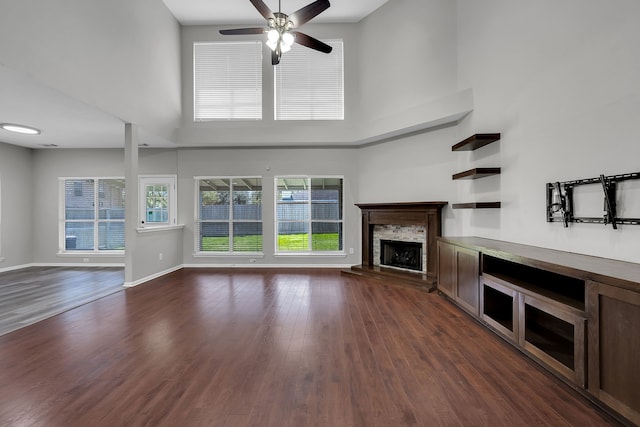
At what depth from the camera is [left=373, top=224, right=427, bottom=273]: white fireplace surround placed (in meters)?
5.16

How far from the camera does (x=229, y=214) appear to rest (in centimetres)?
642

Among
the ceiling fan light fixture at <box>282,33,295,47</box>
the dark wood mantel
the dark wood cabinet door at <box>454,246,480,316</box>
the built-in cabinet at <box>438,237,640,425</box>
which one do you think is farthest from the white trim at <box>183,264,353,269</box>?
A: the ceiling fan light fixture at <box>282,33,295,47</box>

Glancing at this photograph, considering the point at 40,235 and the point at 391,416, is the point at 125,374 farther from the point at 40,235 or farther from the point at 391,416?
the point at 40,235

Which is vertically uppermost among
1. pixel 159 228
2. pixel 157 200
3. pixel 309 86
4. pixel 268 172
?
pixel 309 86

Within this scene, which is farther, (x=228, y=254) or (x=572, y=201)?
(x=228, y=254)

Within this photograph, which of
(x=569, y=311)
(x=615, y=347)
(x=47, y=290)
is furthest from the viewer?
(x=47, y=290)

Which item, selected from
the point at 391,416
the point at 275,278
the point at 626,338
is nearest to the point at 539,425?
the point at 626,338

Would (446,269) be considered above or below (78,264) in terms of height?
above

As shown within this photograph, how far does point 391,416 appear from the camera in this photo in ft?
5.54

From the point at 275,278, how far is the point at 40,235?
573cm

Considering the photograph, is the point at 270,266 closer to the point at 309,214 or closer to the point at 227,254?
the point at 227,254

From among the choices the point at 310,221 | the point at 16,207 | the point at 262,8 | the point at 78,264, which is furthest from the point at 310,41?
the point at 16,207

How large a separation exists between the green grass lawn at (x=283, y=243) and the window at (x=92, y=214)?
2208 millimetres

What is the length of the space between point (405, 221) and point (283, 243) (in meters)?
2.72
